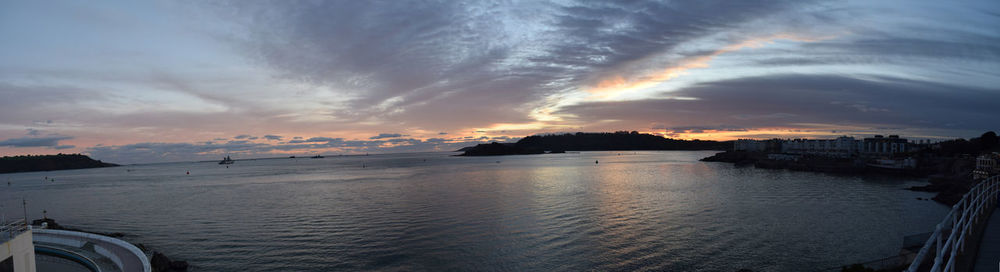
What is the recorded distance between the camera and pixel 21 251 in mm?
12086

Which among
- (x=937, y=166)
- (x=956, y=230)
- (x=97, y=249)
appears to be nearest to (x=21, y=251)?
(x=97, y=249)

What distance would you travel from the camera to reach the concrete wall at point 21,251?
1161 cm

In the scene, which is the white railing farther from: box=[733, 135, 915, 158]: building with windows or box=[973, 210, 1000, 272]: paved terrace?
box=[733, 135, 915, 158]: building with windows

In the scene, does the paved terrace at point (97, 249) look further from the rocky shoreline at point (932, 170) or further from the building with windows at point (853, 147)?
the building with windows at point (853, 147)

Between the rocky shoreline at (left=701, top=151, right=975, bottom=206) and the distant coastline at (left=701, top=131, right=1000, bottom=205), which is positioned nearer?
the rocky shoreline at (left=701, top=151, right=975, bottom=206)

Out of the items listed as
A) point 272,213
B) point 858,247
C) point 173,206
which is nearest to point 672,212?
point 858,247

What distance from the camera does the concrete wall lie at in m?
11.6

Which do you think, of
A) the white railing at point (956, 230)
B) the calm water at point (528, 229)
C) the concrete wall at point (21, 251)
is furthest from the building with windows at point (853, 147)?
the concrete wall at point (21, 251)

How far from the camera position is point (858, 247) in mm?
17797

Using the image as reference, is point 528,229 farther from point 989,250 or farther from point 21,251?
point 21,251

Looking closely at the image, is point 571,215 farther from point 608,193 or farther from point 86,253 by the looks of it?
point 86,253

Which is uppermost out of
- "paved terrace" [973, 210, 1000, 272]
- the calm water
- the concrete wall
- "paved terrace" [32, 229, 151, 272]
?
"paved terrace" [973, 210, 1000, 272]

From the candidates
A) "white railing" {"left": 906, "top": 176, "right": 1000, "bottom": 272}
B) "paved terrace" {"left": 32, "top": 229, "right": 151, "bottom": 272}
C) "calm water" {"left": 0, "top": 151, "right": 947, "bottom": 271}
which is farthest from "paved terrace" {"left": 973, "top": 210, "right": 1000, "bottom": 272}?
"paved terrace" {"left": 32, "top": 229, "right": 151, "bottom": 272}

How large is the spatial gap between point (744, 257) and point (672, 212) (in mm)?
11100
